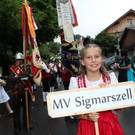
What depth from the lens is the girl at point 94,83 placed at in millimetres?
1787

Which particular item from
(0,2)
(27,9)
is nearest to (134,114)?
(27,9)

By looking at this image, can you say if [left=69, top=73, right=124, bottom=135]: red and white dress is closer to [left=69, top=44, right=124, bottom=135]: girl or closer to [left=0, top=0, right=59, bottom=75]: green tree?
[left=69, top=44, right=124, bottom=135]: girl

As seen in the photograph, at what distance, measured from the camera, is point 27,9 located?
13.8 feet

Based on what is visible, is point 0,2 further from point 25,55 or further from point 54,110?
point 54,110

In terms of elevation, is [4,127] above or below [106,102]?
below

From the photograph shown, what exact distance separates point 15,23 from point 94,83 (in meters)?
9.00

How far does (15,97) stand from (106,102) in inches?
117

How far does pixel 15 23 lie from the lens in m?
9.73

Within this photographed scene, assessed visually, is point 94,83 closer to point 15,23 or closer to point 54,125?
point 54,125

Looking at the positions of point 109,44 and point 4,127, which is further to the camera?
point 109,44

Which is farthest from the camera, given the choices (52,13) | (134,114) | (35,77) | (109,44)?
(109,44)

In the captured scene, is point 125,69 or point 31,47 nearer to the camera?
point 31,47

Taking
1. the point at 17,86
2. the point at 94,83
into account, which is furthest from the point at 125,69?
the point at 94,83

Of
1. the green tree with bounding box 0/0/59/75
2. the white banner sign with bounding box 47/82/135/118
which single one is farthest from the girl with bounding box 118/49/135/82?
the green tree with bounding box 0/0/59/75
